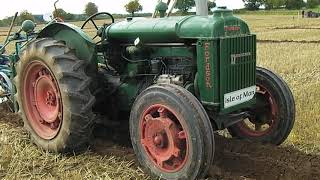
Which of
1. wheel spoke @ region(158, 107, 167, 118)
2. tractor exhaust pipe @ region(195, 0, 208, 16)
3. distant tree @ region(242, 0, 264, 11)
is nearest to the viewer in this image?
wheel spoke @ region(158, 107, 167, 118)

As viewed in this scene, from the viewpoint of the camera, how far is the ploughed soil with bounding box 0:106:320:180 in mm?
4387

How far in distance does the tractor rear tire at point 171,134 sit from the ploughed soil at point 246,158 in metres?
0.38

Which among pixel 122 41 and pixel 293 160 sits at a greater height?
pixel 122 41

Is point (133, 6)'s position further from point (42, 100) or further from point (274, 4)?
point (274, 4)

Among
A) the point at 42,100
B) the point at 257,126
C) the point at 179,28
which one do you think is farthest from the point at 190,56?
the point at 42,100

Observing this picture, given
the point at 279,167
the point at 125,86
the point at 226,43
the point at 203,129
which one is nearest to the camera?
the point at 203,129

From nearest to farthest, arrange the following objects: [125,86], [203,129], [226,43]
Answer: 1. [203,129]
2. [226,43]
3. [125,86]

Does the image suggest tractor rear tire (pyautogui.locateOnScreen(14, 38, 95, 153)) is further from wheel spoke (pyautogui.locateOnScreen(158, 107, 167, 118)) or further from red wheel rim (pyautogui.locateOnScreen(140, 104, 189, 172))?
wheel spoke (pyautogui.locateOnScreen(158, 107, 167, 118))

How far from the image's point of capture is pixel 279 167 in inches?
179

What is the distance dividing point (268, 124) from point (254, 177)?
1.12 metres

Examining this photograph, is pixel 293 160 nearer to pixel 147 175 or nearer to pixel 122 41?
pixel 147 175

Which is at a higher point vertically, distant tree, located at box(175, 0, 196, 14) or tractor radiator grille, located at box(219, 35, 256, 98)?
distant tree, located at box(175, 0, 196, 14)

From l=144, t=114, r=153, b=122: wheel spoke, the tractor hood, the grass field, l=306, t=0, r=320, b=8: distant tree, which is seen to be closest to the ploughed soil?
the grass field

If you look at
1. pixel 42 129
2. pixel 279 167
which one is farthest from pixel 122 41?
pixel 279 167
